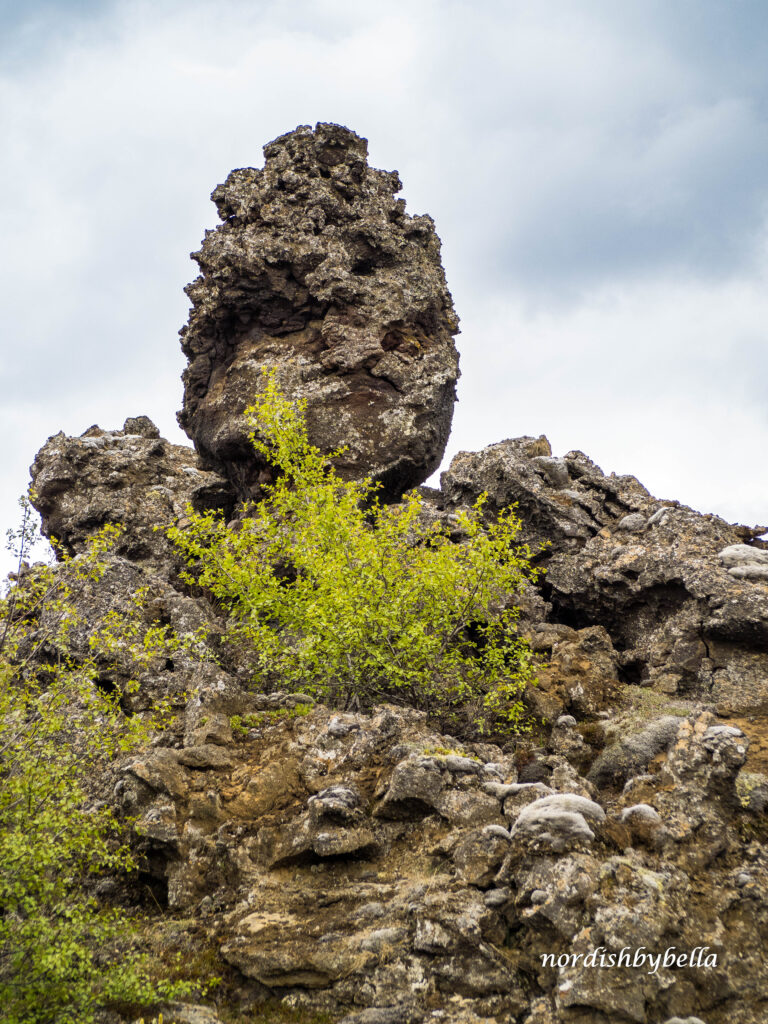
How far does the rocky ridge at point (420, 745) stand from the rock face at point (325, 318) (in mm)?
146

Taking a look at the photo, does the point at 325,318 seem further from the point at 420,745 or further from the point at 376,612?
the point at 420,745

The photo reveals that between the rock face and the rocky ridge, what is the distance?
0.15 metres

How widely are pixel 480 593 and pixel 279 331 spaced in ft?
67.5

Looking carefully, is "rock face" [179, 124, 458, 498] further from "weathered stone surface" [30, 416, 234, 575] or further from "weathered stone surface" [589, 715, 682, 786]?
"weathered stone surface" [589, 715, 682, 786]

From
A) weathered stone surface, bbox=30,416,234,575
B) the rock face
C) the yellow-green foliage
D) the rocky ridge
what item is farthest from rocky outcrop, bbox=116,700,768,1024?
the rock face

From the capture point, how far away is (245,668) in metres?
22.6

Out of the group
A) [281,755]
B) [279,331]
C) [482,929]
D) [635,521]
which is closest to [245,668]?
[281,755]

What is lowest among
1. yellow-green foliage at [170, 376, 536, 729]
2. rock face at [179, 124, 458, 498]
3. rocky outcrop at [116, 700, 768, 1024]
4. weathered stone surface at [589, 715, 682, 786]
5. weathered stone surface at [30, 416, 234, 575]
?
rocky outcrop at [116, 700, 768, 1024]

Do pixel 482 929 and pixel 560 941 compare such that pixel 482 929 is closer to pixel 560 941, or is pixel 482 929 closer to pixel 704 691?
pixel 560 941

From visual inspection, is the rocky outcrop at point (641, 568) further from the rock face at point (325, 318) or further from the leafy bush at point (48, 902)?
the leafy bush at point (48, 902)

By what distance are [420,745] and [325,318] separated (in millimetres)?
24310

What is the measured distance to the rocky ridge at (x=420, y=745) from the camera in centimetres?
1038

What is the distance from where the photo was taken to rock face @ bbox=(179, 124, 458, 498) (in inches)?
1287

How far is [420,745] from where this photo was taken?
15336 mm
